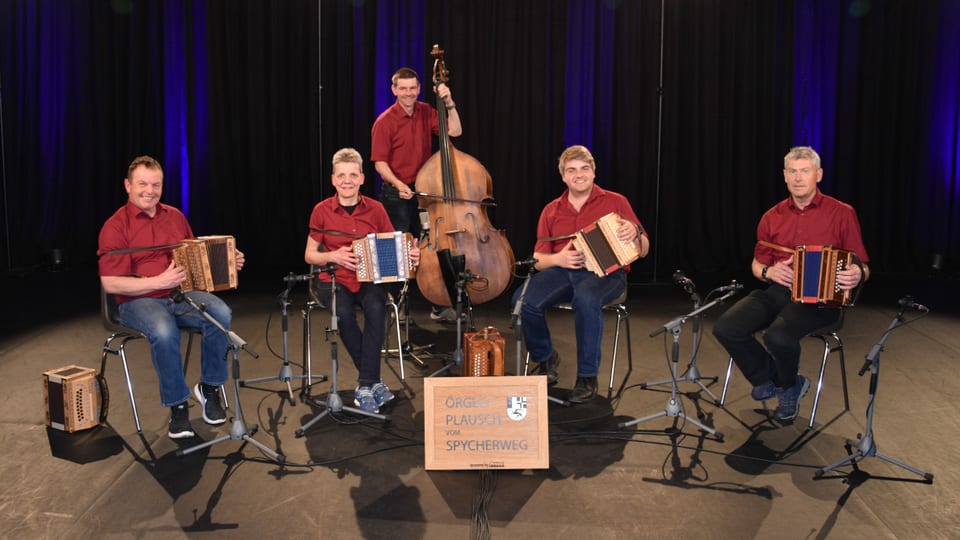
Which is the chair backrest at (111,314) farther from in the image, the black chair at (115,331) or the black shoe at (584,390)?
the black shoe at (584,390)

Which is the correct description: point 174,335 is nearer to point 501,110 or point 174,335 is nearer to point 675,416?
point 675,416

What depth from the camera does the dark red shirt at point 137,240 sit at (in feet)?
12.3

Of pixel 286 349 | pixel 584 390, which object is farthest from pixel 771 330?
pixel 286 349

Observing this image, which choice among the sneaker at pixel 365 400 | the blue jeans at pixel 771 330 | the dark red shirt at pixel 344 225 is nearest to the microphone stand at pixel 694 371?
the blue jeans at pixel 771 330

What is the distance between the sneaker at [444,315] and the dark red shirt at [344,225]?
5.79ft

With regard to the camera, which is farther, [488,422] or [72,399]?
[72,399]

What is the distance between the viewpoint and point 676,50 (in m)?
8.16

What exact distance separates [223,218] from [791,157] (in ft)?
20.6

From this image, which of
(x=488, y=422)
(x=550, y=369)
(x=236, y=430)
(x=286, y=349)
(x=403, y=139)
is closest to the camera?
(x=488, y=422)

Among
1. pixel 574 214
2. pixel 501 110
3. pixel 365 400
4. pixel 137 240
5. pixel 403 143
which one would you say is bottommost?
pixel 365 400

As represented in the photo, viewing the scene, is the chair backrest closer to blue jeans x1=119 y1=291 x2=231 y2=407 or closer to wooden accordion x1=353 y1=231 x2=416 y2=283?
blue jeans x1=119 y1=291 x2=231 y2=407

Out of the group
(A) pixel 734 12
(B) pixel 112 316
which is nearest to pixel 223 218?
(B) pixel 112 316

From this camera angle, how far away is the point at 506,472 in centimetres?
334

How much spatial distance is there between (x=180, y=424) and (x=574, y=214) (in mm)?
2243
